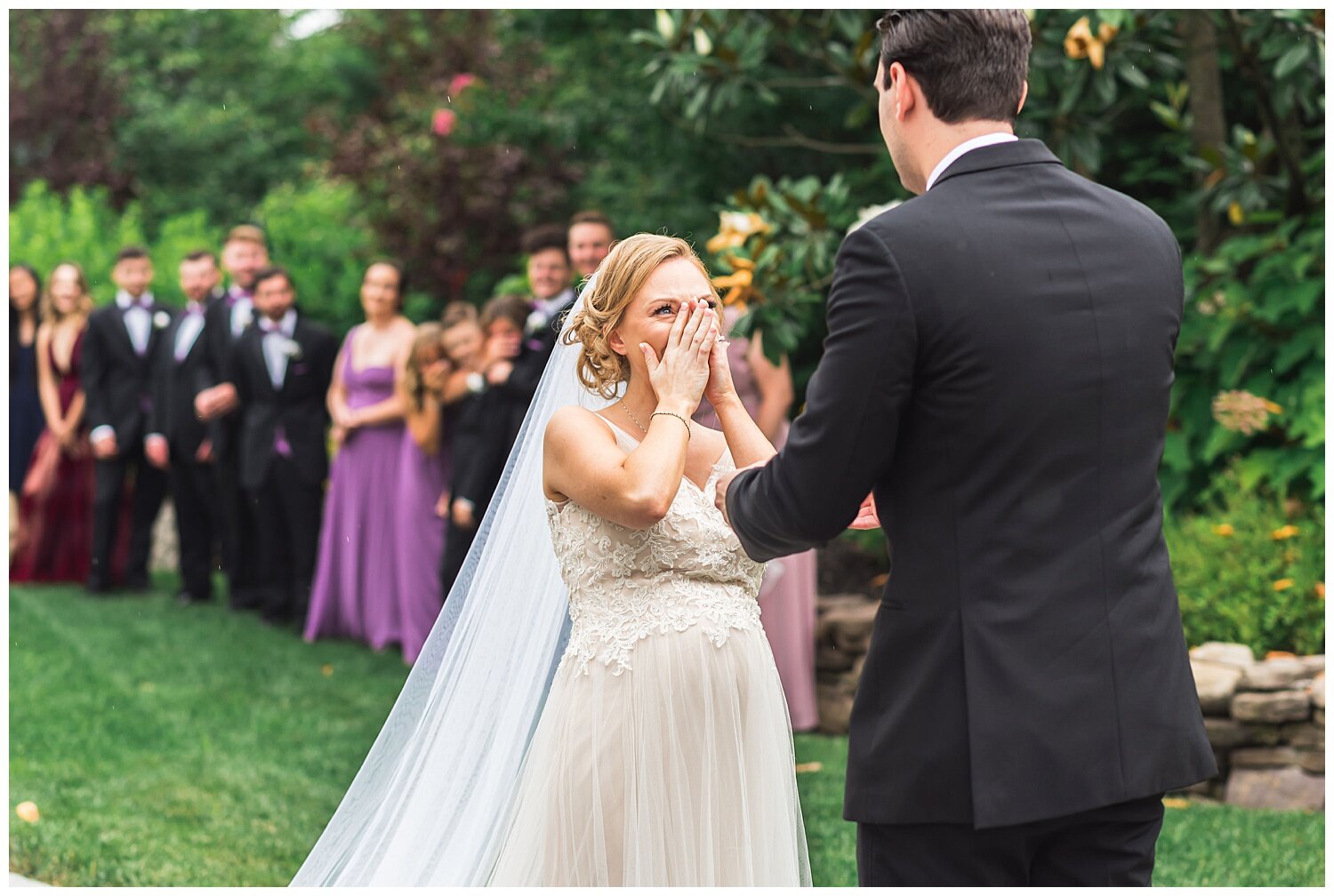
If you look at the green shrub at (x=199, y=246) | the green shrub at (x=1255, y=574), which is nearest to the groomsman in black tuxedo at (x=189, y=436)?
the green shrub at (x=199, y=246)

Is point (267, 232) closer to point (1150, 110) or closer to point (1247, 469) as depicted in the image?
point (1150, 110)

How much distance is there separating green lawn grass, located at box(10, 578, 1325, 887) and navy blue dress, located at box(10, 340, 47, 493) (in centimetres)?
257

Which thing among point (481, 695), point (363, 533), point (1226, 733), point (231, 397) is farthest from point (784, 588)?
point (231, 397)

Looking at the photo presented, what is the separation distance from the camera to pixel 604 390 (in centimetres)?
375

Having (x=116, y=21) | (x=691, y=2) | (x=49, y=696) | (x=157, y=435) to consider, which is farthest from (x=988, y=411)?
(x=116, y=21)

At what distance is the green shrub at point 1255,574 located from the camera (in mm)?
6375

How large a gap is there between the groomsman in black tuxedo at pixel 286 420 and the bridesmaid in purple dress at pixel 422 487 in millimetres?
955

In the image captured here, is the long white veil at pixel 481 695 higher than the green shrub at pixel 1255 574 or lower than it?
higher

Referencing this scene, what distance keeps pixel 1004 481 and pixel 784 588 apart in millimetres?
5029

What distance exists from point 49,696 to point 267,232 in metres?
8.87

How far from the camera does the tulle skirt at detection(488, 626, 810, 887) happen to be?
351cm

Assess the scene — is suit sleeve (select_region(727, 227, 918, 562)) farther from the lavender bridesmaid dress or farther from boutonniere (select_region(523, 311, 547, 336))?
the lavender bridesmaid dress

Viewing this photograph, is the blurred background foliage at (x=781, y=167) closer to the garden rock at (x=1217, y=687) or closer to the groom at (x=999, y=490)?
the garden rock at (x=1217, y=687)

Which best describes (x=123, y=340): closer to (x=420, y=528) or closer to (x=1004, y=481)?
(x=420, y=528)
